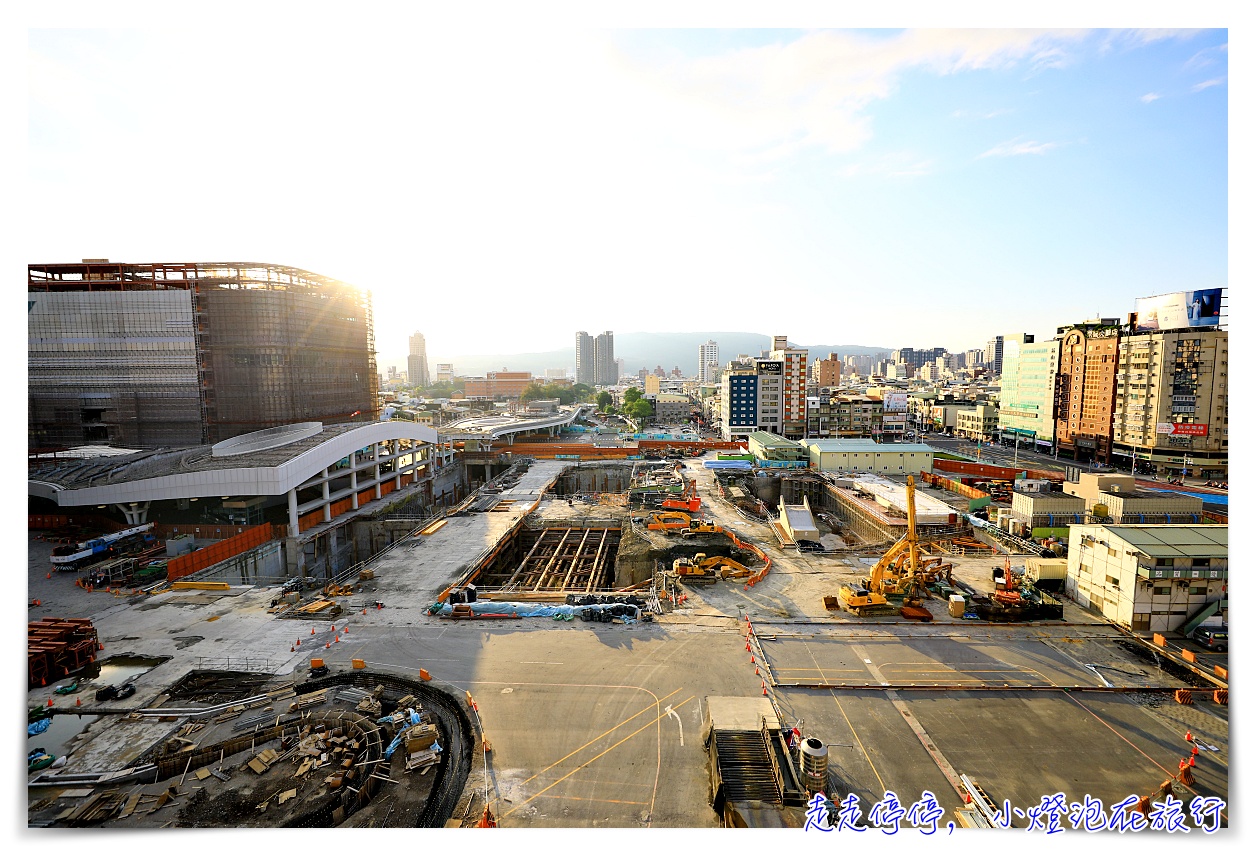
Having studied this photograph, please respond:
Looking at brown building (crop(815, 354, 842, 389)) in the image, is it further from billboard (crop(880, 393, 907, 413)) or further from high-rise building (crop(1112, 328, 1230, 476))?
high-rise building (crop(1112, 328, 1230, 476))

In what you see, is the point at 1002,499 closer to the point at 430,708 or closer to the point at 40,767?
the point at 430,708

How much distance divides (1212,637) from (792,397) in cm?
6366

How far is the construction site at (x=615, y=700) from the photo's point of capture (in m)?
11.9

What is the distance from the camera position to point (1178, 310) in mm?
54031

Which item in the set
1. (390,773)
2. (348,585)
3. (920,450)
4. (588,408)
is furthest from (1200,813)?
(588,408)

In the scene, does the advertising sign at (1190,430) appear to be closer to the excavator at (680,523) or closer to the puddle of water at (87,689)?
the excavator at (680,523)

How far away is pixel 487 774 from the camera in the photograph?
12586 mm

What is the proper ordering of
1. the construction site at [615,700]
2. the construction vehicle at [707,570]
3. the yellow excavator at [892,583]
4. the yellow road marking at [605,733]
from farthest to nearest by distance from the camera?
1. the construction vehicle at [707,570]
2. the yellow excavator at [892,583]
3. the yellow road marking at [605,733]
4. the construction site at [615,700]

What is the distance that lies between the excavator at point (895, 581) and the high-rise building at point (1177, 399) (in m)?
49.4

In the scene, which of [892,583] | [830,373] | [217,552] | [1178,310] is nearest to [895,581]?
[892,583]

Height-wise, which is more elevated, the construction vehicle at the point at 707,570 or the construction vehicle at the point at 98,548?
the construction vehicle at the point at 98,548

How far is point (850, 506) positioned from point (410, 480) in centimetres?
3900

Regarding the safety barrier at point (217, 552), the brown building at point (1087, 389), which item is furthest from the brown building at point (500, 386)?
the safety barrier at point (217, 552)

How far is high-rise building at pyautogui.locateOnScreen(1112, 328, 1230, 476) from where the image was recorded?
52.2m
